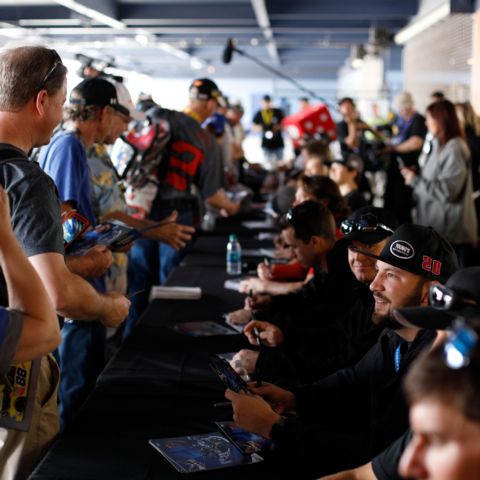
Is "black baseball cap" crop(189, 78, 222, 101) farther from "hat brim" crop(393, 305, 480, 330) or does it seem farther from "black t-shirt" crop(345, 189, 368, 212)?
"hat brim" crop(393, 305, 480, 330)

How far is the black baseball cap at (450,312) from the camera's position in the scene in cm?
139

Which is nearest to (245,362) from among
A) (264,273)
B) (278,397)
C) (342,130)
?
(278,397)

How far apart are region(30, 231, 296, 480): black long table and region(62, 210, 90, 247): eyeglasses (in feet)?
1.46

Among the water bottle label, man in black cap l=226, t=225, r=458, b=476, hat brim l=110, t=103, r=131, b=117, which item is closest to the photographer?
man in black cap l=226, t=225, r=458, b=476

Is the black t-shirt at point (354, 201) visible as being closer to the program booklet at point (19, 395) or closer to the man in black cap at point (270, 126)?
the program booklet at point (19, 395)

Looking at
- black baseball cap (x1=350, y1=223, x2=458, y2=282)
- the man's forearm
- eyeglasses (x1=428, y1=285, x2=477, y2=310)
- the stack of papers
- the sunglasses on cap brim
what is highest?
eyeglasses (x1=428, y1=285, x2=477, y2=310)

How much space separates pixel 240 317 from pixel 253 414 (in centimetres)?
128

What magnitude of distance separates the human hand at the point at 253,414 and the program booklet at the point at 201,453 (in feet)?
0.21

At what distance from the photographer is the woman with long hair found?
5.74 m

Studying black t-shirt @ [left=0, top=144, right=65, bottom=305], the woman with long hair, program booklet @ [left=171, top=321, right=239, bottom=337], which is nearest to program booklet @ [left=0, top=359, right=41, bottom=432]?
black t-shirt @ [left=0, top=144, right=65, bottom=305]

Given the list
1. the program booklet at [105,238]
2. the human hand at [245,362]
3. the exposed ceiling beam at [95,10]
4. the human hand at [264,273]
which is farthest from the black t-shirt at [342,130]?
the human hand at [245,362]

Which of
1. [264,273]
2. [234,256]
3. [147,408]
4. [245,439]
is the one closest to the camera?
[245,439]

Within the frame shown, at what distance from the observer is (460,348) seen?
947 millimetres

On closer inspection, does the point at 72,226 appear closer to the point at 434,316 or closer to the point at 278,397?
the point at 278,397
